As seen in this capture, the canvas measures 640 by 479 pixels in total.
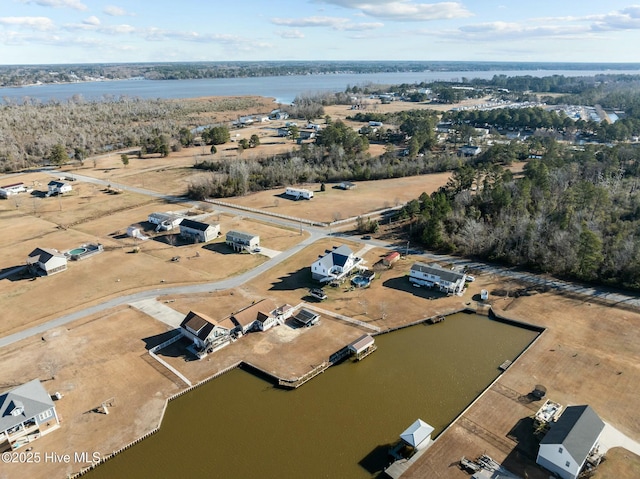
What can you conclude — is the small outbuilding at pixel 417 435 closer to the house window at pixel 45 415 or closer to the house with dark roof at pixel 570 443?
the house with dark roof at pixel 570 443

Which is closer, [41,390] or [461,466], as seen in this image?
[461,466]

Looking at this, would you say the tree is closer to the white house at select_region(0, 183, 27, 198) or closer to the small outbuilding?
the white house at select_region(0, 183, 27, 198)

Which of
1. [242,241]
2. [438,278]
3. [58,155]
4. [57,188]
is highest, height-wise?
[58,155]

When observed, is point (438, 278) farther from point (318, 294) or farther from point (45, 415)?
point (45, 415)

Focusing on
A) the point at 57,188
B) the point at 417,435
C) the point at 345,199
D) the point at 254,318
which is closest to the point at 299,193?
the point at 345,199

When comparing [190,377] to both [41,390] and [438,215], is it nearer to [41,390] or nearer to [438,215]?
[41,390]

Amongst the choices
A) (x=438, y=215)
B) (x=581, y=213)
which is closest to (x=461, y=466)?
(x=438, y=215)
